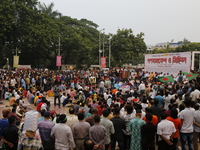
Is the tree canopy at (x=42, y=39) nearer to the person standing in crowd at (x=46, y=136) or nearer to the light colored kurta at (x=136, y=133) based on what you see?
the person standing in crowd at (x=46, y=136)

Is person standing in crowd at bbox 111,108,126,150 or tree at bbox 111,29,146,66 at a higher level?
tree at bbox 111,29,146,66

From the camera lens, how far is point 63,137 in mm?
4422

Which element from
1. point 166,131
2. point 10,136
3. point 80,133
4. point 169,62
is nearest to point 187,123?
point 166,131

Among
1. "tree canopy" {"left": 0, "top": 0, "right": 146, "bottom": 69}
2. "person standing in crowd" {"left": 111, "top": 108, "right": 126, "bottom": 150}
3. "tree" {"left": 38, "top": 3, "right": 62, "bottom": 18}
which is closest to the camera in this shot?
"person standing in crowd" {"left": 111, "top": 108, "right": 126, "bottom": 150}

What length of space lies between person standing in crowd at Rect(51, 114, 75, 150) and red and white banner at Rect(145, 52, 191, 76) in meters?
17.0

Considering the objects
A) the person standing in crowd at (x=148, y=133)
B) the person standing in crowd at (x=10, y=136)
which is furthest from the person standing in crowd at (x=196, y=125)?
the person standing in crowd at (x=10, y=136)

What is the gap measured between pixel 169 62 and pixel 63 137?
60.5 feet

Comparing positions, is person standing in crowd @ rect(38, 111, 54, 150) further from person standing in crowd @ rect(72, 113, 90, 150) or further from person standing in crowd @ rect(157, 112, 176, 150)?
person standing in crowd @ rect(157, 112, 176, 150)

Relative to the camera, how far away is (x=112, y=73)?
2520 centimetres

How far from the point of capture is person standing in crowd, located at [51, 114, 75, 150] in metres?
4.41

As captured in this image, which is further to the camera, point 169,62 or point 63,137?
point 169,62

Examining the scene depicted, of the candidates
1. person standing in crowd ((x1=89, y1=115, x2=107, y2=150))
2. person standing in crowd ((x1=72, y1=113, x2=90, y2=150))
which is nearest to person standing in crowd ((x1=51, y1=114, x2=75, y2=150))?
person standing in crowd ((x1=72, y1=113, x2=90, y2=150))

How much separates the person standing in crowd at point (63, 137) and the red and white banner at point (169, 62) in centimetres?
1697

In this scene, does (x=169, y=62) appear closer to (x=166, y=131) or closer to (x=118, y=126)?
(x=118, y=126)
